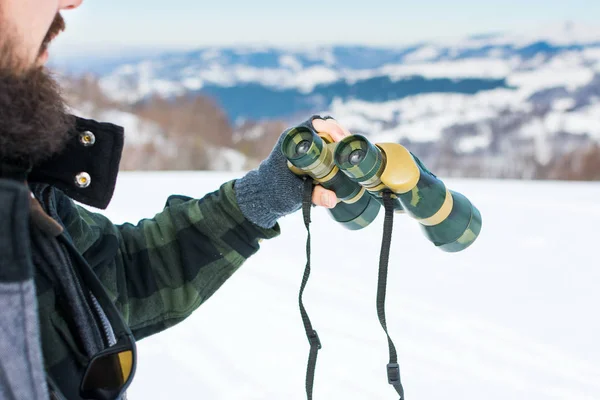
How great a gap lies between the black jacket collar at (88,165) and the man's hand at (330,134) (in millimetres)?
409

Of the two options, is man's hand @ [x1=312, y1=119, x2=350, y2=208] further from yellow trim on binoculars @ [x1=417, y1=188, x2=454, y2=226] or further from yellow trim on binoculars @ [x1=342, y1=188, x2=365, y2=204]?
yellow trim on binoculars @ [x1=417, y1=188, x2=454, y2=226]

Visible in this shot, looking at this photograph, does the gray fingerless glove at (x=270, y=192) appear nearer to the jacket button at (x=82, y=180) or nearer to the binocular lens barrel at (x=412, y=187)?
the binocular lens barrel at (x=412, y=187)

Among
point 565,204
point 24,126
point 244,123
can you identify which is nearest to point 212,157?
point 244,123

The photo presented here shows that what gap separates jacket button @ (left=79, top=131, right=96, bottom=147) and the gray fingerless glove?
316 millimetres

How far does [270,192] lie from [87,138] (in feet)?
1.17

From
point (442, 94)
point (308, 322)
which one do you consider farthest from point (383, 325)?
point (442, 94)

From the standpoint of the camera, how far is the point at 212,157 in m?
22.8

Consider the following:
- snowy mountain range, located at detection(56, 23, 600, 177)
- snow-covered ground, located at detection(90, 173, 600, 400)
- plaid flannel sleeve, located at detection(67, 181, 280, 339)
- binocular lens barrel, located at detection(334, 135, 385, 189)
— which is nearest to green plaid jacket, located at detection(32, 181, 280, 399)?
plaid flannel sleeve, located at detection(67, 181, 280, 339)

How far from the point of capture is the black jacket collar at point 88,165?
→ 827 mm

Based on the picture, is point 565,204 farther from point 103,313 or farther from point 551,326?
point 103,313

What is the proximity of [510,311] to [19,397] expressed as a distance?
7.04 ft

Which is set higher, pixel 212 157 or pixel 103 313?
pixel 212 157

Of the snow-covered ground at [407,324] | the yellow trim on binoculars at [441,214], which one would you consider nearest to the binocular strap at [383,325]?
the yellow trim on binoculars at [441,214]

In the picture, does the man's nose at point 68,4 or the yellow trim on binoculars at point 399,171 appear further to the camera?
the yellow trim on binoculars at point 399,171
